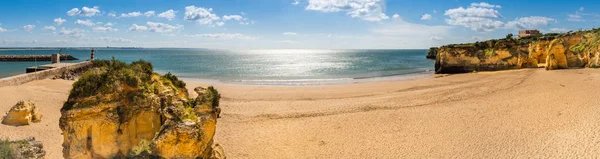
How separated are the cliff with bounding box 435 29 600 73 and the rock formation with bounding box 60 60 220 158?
3579 cm

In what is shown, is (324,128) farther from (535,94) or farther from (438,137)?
(535,94)

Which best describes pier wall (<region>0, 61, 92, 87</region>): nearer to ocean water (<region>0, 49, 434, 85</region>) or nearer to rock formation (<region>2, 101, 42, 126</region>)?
rock formation (<region>2, 101, 42, 126</region>)

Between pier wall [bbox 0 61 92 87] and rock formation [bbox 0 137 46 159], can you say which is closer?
rock formation [bbox 0 137 46 159]

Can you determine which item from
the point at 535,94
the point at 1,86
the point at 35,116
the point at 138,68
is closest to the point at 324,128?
the point at 138,68

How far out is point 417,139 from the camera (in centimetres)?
1452

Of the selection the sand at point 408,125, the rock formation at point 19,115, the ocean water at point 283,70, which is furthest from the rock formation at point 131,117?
the ocean water at point 283,70

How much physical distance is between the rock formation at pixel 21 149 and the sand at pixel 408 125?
17.6 ft

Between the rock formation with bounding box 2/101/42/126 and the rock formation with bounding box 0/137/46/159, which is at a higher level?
the rock formation with bounding box 0/137/46/159

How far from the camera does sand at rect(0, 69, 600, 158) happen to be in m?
13.1

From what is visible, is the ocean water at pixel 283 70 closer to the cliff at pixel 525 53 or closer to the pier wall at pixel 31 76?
the cliff at pixel 525 53

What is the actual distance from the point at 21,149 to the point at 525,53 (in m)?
44.0

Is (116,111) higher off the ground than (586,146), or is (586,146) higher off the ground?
(116,111)

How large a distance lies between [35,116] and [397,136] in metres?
14.3

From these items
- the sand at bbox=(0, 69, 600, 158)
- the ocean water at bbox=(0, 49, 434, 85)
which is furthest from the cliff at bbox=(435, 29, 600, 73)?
the sand at bbox=(0, 69, 600, 158)
